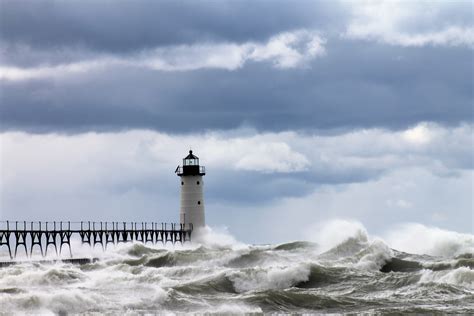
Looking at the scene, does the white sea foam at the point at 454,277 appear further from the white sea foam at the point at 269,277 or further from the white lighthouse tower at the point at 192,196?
the white lighthouse tower at the point at 192,196

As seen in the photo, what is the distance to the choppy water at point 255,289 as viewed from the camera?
2292 centimetres

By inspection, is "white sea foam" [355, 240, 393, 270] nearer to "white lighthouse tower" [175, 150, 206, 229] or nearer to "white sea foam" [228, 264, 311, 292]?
"white sea foam" [228, 264, 311, 292]

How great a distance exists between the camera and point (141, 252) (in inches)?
2094

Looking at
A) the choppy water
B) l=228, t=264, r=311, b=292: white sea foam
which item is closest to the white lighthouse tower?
the choppy water

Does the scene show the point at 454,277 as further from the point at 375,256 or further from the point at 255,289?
the point at 375,256

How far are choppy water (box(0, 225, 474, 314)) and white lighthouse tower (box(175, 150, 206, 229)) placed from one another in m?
17.7

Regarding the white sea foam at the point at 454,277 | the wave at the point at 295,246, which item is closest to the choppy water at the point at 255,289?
the white sea foam at the point at 454,277

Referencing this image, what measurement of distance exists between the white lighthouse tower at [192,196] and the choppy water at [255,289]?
17.7 metres

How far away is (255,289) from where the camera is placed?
28.9 meters

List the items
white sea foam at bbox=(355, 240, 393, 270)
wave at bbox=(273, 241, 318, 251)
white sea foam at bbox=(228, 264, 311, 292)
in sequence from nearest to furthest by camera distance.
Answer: white sea foam at bbox=(228, 264, 311, 292), white sea foam at bbox=(355, 240, 393, 270), wave at bbox=(273, 241, 318, 251)

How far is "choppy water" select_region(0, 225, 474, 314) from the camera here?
2292 cm

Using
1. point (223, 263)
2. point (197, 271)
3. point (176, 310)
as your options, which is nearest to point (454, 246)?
point (223, 263)

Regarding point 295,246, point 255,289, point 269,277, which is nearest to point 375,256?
point 269,277

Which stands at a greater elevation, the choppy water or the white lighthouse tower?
the white lighthouse tower
